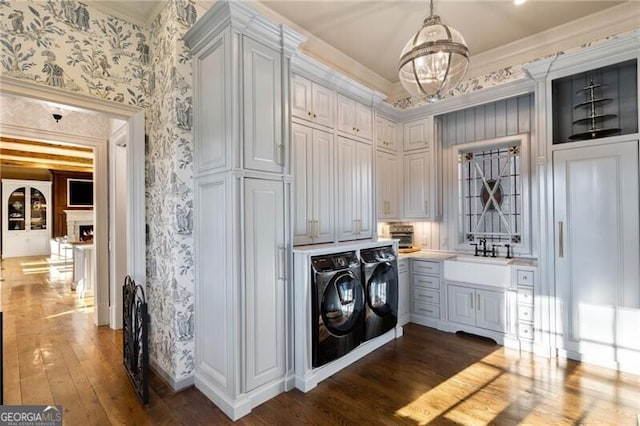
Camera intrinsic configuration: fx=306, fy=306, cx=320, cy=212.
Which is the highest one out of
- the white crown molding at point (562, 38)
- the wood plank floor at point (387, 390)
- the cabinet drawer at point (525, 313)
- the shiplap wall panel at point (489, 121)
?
the white crown molding at point (562, 38)

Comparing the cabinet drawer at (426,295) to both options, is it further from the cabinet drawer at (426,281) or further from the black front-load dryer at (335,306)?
the black front-load dryer at (335,306)

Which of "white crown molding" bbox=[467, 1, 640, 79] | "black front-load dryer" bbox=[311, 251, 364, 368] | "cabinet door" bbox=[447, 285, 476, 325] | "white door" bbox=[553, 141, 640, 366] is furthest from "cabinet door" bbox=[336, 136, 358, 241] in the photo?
"white crown molding" bbox=[467, 1, 640, 79]

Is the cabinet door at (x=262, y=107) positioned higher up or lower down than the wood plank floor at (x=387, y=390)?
higher up

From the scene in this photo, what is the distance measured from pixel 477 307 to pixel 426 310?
643 mm

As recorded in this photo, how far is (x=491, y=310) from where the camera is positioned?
346 cm

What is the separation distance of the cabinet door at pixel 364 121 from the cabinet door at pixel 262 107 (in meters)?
1.35

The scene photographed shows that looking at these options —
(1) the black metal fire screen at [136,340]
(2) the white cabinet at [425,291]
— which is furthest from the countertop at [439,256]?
(1) the black metal fire screen at [136,340]

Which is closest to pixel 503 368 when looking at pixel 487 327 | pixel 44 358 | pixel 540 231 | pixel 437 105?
pixel 487 327

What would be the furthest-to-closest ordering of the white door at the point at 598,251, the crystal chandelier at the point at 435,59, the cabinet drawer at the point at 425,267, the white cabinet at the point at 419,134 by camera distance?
the white cabinet at the point at 419,134 → the cabinet drawer at the point at 425,267 → the white door at the point at 598,251 → the crystal chandelier at the point at 435,59

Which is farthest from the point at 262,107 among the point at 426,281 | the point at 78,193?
the point at 78,193

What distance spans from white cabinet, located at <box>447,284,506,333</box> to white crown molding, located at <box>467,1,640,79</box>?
113 inches

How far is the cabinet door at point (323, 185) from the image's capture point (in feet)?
9.97

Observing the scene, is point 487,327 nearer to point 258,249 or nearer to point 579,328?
point 579,328

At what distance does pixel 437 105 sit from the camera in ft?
13.5
